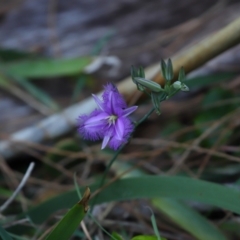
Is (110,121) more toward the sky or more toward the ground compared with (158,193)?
more toward the sky

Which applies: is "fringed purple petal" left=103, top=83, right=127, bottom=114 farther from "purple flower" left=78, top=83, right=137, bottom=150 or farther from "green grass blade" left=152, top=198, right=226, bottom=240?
"green grass blade" left=152, top=198, right=226, bottom=240

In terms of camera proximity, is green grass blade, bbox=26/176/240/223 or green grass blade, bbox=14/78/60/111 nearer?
green grass blade, bbox=26/176/240/223

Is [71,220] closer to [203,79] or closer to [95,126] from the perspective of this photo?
[95,126]

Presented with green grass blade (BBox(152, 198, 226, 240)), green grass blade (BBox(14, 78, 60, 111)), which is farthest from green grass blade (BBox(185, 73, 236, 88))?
green grass blade (BBox(14, 78, 60, 111))

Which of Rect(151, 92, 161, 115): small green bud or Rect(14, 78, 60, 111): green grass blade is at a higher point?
Rect(151, 92, 161, 115): small green bud

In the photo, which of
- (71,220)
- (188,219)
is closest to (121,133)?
(71,220)

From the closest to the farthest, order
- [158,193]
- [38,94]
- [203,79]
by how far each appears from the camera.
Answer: [158,193]
[203,79]
[38,94]

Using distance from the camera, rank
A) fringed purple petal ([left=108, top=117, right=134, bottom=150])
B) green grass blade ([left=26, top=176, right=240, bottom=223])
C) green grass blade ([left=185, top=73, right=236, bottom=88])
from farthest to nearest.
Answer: green grass blade ([left=185, top=73, right=236, bottom=88]) < green grass blade ([left=26, top=176, right=240, bottom=223]) < fringed purple petal ([left=108, top=117, right=134, bottom=150])
